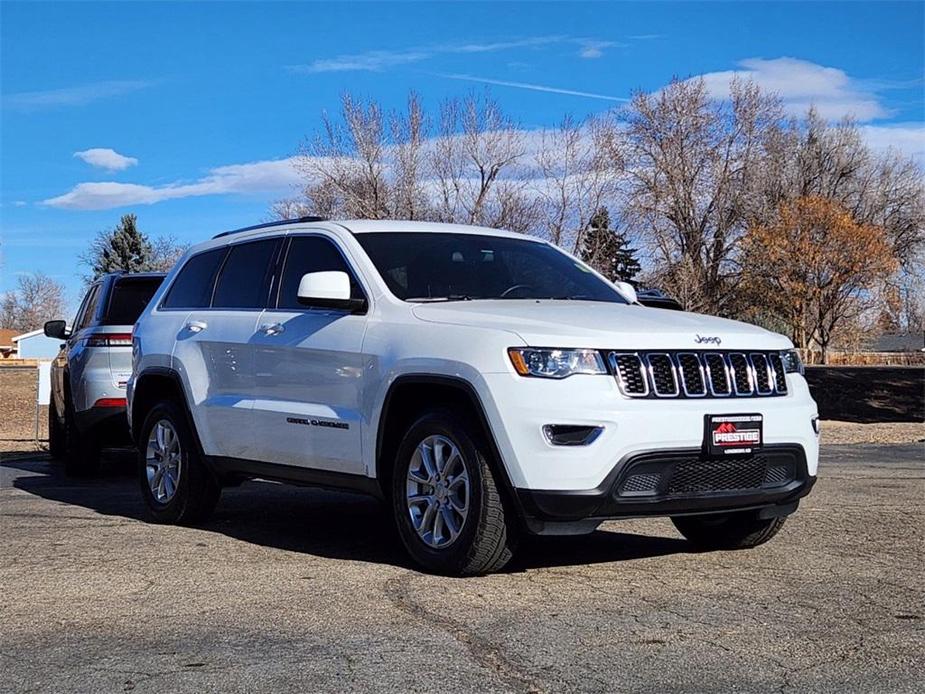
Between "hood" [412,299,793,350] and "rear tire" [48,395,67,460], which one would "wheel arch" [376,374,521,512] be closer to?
"hood" [412,299,793,350]

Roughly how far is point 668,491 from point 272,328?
8.99 feet

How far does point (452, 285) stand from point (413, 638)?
2.76m

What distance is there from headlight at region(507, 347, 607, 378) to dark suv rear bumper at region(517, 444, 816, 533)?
48 cm

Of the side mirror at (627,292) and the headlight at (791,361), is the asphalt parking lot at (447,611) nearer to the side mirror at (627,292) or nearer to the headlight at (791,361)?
the headlight at (791,361)

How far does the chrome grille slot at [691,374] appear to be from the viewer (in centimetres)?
616

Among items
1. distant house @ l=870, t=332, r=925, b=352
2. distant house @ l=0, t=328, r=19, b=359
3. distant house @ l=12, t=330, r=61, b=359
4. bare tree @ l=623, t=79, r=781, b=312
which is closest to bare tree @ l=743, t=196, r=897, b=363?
bare tree @ l=623, t=79, r=781, b=312

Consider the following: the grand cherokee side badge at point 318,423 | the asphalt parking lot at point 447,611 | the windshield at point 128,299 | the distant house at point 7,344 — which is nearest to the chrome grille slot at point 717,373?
the asphalt parking lot at point 447,611

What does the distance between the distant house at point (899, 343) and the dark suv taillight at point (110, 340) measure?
88.1 meters

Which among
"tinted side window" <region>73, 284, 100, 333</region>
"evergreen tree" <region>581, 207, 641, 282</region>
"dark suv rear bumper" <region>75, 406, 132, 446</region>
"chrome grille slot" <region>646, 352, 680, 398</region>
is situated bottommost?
"dark suv rear bumper" <region>75, 406, 132, 446</region>

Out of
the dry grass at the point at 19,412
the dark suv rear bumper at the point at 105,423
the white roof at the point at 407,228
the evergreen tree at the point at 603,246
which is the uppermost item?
the evergreen tree at the point at 603,246

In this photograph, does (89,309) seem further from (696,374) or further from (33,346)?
(33,346)

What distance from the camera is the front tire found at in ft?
27.2

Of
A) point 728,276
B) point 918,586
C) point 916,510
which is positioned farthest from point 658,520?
point 728,276

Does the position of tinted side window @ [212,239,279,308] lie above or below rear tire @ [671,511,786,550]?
above
